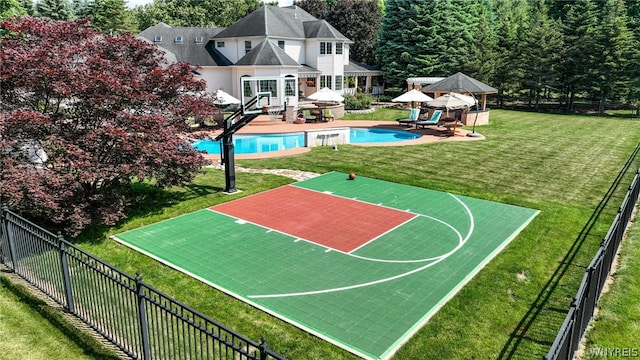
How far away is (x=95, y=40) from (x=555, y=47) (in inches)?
1720

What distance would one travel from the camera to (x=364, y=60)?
59.7 metres

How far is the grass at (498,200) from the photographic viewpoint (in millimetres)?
8258

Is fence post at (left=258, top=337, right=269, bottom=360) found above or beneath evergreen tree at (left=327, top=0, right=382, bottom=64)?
beneath

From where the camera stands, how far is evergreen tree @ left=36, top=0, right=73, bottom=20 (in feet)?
199

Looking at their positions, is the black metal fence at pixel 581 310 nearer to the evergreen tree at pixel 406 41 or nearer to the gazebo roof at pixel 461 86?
the gazebo roof at pixel 461 86

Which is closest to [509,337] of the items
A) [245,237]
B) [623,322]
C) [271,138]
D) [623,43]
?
[623,322]

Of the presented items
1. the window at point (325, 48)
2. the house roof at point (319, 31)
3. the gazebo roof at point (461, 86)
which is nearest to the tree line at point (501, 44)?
the window at point (325, 48)

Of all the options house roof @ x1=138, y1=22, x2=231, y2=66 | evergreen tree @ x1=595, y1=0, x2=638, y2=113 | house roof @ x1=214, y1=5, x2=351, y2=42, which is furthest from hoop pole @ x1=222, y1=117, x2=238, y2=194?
evergreen tree @ x1=595, y1=0, x2=638, y2=113

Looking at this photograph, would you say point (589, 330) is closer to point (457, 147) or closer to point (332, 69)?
point (457, 147)

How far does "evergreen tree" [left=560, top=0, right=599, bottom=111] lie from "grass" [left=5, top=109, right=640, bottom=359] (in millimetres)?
13710

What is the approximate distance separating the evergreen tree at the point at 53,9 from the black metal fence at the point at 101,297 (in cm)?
6184

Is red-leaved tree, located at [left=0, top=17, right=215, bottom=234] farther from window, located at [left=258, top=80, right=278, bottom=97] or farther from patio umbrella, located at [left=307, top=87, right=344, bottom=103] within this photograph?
window, located at [left=258, top=80, right=278, bottom=97]

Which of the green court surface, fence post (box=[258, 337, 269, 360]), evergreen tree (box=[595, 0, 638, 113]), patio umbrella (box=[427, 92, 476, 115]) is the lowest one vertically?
the green court surface

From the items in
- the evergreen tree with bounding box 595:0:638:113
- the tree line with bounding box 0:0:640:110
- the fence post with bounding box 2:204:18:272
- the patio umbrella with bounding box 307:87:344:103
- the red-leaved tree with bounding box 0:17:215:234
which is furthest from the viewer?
the tree line with bounding box 0:0:640:110
